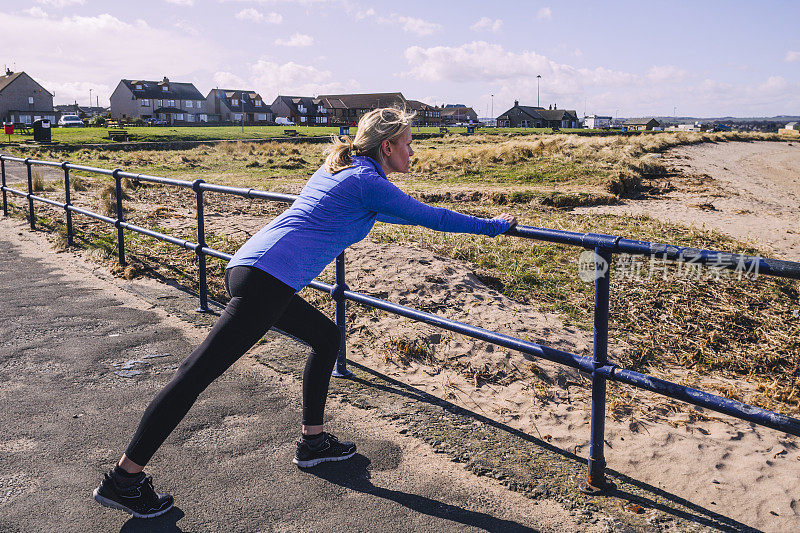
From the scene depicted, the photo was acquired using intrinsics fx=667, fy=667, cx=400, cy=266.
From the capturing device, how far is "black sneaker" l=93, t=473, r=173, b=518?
2.91 metres

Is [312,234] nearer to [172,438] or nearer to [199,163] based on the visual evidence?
[172,438]

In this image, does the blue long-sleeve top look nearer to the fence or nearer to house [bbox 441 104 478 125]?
the fence

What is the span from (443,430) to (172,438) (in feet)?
4.94

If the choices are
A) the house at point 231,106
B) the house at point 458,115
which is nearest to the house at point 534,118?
the house at point 458,115

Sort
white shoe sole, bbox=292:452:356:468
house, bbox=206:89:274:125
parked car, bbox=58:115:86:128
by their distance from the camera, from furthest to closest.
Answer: house, bbox=206:89:274:125
parked car, bbox=58:115:86:128
white shoe sole, bbox=292:452:356:468

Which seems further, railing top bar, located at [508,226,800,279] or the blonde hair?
the blonde hair

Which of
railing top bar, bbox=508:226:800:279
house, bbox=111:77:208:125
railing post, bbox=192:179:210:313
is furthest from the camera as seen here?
house, bbox=111:77:208:125

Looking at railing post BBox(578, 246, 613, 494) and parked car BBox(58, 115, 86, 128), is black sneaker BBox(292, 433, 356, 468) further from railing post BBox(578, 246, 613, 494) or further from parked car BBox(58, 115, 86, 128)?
parked car BBox(58, 115, 86, 128)

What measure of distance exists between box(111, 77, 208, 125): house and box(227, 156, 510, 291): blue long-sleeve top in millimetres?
109593

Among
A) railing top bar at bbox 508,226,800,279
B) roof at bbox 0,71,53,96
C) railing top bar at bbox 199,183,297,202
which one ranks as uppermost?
roof at bbox 0,71,53,96

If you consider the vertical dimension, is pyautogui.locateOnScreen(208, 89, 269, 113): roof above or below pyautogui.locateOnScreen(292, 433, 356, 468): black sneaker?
above

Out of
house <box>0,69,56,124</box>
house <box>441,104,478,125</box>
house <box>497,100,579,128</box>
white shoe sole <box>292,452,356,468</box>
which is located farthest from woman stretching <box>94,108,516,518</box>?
house <box>441,104,478,125</box>

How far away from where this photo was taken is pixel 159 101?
109688 millimetres

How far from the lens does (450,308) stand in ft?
19.7
